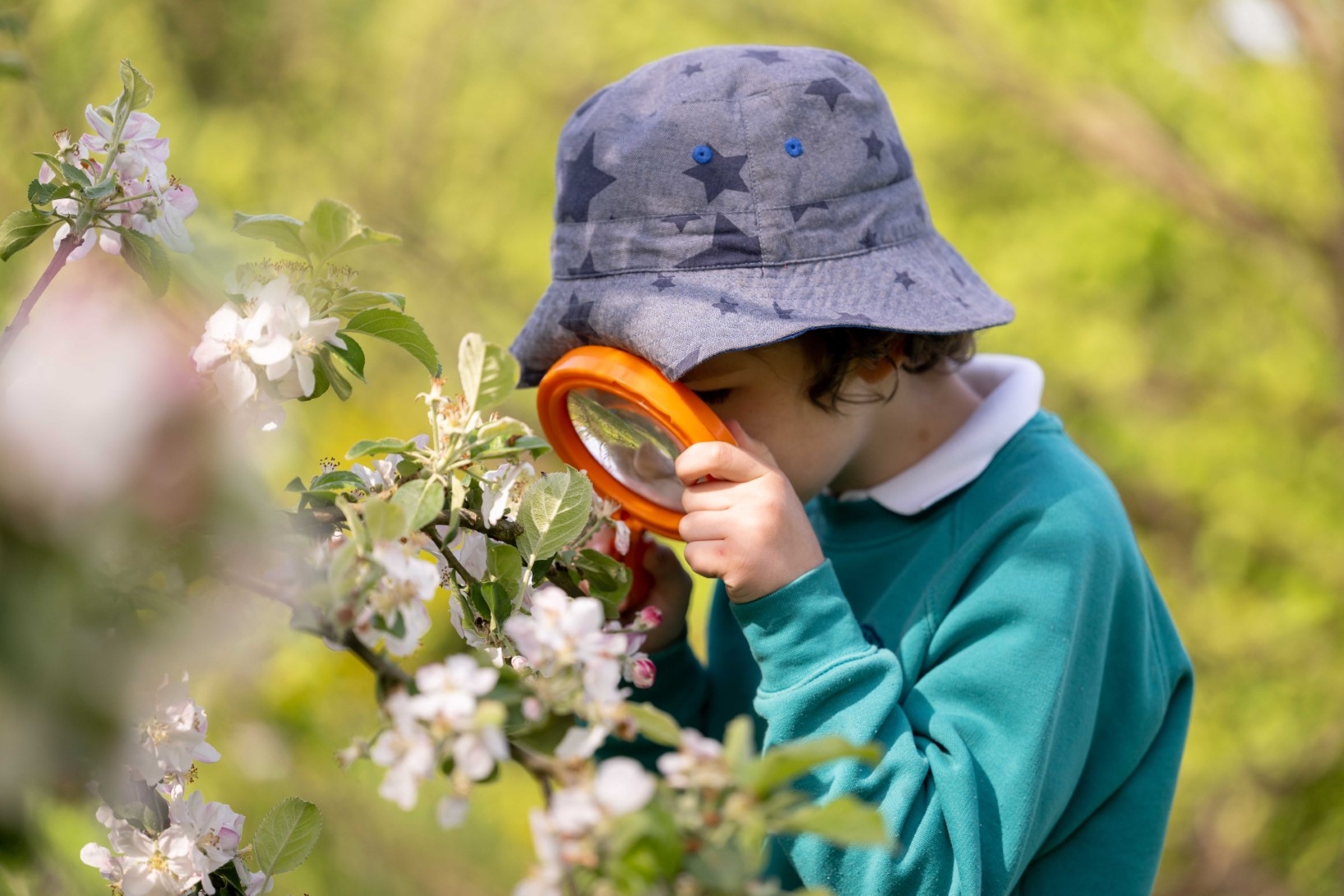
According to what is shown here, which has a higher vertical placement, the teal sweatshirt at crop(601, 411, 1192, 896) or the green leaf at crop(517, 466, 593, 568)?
the green leaf at crop(517, 466, 593, 568)

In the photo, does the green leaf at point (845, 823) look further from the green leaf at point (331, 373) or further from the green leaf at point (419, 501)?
the green leaf at point (331, 373)

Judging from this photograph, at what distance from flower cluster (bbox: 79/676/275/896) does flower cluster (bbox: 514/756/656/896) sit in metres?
0.27

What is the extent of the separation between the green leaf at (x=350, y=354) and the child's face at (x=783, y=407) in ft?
1.09

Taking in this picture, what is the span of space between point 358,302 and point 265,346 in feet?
0.21

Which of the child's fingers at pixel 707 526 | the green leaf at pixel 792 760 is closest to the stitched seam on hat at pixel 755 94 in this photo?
the child's fingers at pixel 707 526

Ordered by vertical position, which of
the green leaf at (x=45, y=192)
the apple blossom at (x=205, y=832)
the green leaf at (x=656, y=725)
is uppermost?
the green leaf at (x=45, y=192)

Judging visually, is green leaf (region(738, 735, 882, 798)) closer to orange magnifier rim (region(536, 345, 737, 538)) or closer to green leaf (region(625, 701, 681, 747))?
green leaf (region(625, 701, 681, 747))

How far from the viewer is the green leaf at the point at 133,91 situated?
678mm

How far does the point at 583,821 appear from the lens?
450mm

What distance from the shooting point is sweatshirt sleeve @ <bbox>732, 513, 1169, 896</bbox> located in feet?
2.98

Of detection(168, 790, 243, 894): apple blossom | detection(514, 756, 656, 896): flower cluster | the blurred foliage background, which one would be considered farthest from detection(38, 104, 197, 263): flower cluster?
the blurred foliage background

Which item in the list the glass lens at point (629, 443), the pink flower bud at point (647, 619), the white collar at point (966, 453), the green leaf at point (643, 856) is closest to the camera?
the green leaf at point (643, 856)

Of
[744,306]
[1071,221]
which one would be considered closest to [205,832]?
[744,306]

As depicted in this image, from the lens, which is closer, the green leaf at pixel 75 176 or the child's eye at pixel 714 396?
the green leaf at pixel 75 176
